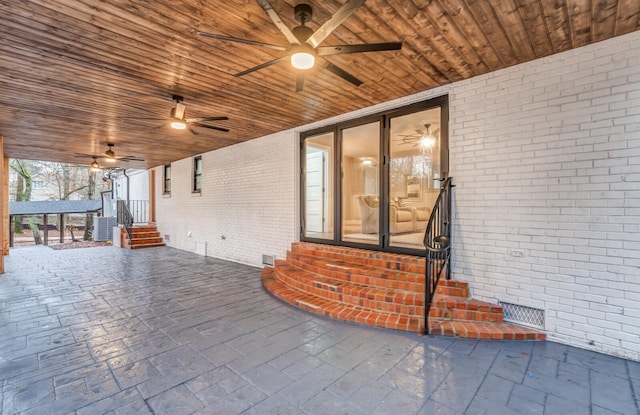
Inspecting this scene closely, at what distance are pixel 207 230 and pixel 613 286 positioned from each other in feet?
25.7

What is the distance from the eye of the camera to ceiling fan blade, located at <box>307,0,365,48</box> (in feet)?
5.60

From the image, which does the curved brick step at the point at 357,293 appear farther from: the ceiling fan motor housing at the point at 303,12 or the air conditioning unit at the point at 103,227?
the air conditioning unit at the point at 103,227

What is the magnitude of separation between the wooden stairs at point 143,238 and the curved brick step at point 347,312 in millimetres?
7086

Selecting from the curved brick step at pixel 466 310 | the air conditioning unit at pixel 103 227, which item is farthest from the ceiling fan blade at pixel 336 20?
the air conditioning unit at pixel 103 227

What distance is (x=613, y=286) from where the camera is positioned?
257 centimetres

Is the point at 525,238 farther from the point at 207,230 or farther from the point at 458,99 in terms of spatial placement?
the point at 207,230

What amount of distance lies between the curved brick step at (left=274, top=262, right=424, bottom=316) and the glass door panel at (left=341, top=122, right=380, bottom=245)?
1.02 m

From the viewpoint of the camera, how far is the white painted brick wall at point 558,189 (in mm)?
2531

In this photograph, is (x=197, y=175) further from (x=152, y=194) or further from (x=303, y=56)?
(x=303, y=56)

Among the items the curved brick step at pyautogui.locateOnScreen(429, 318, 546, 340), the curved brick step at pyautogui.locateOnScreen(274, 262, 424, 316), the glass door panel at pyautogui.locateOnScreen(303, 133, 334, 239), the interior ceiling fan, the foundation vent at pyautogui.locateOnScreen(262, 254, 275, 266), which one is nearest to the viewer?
the curved brick step at pyautogui.locateOnScreen(429, 318, 546, 340)

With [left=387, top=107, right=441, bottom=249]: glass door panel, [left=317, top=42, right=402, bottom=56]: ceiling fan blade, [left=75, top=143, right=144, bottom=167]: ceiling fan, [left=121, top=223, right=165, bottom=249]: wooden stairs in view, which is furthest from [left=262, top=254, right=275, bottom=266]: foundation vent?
[left=121, top=223, right=165, bottom=249]: wooden stairs

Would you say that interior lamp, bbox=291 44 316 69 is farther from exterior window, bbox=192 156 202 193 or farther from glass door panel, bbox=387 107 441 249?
exterior window, bbox=192 156 202 193

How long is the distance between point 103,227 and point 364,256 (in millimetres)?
12101

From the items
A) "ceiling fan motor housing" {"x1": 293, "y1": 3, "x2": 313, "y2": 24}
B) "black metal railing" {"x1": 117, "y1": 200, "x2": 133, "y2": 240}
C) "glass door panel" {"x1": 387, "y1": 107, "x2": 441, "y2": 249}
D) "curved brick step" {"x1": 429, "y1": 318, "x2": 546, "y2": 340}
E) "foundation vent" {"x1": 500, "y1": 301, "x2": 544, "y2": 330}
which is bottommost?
"curved brick step" {"x1": 429, "y1": 318, "x2": 546, "y2": 340}
